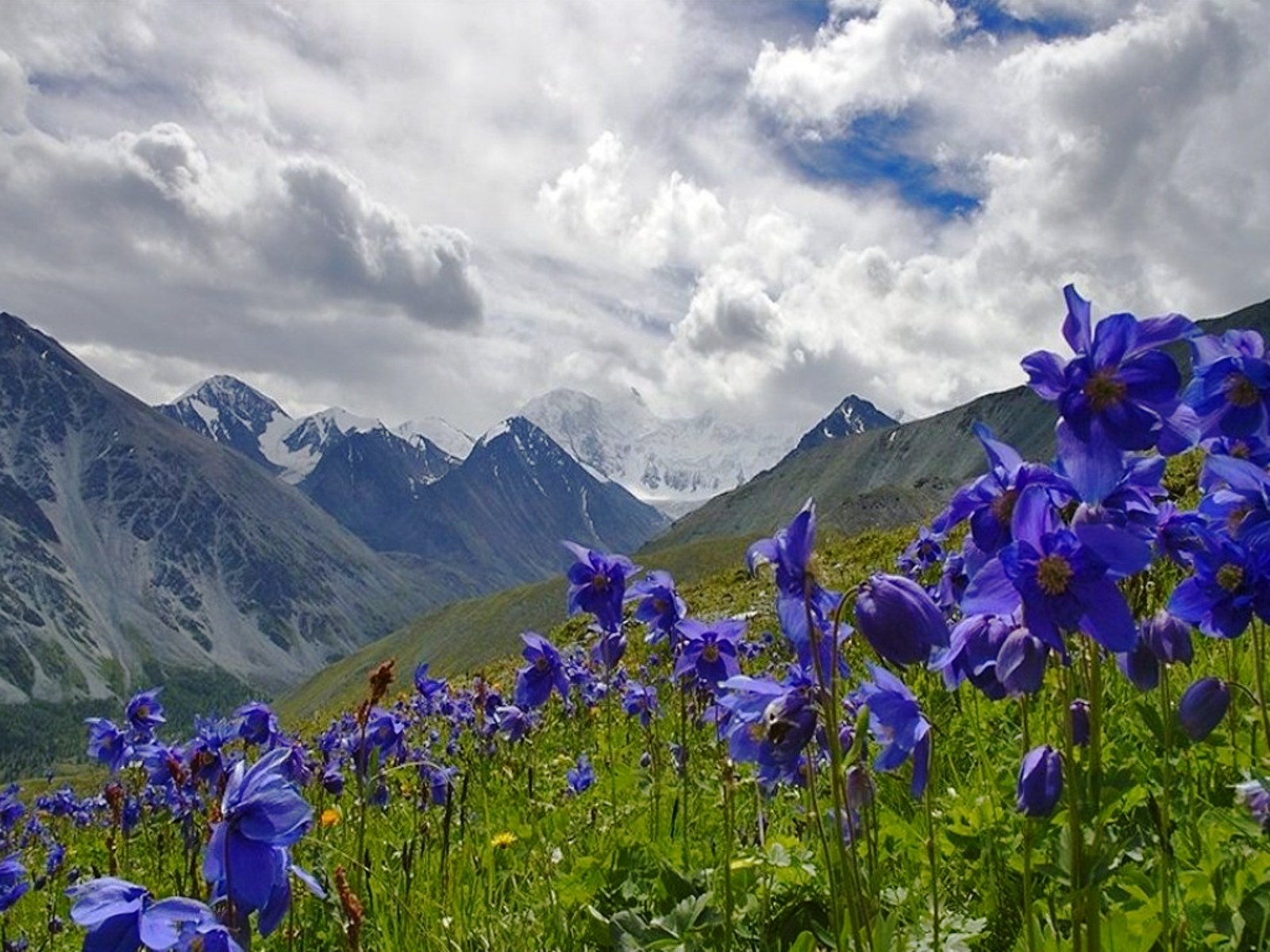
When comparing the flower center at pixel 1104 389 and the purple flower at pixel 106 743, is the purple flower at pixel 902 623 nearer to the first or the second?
the flower center at pixel 1104 389

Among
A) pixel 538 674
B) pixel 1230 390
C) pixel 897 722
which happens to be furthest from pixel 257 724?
pixel 1230 390

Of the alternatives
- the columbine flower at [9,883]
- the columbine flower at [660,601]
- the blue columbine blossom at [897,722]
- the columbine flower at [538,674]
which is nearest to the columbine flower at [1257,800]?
the blue columbine blossom at [897,722]

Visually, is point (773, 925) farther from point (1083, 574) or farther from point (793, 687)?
point (1083, 574)

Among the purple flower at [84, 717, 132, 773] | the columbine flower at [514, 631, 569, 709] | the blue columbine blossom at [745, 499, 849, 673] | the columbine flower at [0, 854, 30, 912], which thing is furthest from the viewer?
the purple flower at [84, 717, 132, 773]

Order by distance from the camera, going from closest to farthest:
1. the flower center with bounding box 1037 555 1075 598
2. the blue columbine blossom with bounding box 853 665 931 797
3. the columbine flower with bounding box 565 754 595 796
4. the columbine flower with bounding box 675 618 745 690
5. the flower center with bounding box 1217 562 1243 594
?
the flower center with bounding box 1037 555 1075 598 → the flower center with bounding box 1217 562 1243 594 → the blue columbine blossom with bounding box 853 665 931 797 → the columbine flower with bounding box 675 618 745 690 → the columbine flower with bounding box 565 754 595 796

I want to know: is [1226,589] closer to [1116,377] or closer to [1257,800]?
[1257,800]

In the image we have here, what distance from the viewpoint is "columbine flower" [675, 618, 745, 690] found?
446 cm

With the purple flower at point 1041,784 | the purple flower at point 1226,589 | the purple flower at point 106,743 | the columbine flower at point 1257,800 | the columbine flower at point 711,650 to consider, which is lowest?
the purple flower at point 106,743

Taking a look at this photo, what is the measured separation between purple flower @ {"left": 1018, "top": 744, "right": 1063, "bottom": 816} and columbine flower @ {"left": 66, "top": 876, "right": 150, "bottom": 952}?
6.39 feet

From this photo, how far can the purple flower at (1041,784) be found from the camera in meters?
2.27

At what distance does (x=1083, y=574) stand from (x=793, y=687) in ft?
3.07

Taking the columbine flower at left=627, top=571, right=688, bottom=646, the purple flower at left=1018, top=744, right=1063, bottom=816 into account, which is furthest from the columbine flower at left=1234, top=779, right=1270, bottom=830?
the columbine flower at left=627, top=571, right=688, bottom=646

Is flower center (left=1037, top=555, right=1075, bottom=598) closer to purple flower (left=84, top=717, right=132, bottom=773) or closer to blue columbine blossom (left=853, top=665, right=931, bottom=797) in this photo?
blue columbine blossom (left=853, top=665, right=931, bottom=797)

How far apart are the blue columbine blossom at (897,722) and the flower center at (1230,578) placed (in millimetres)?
861
